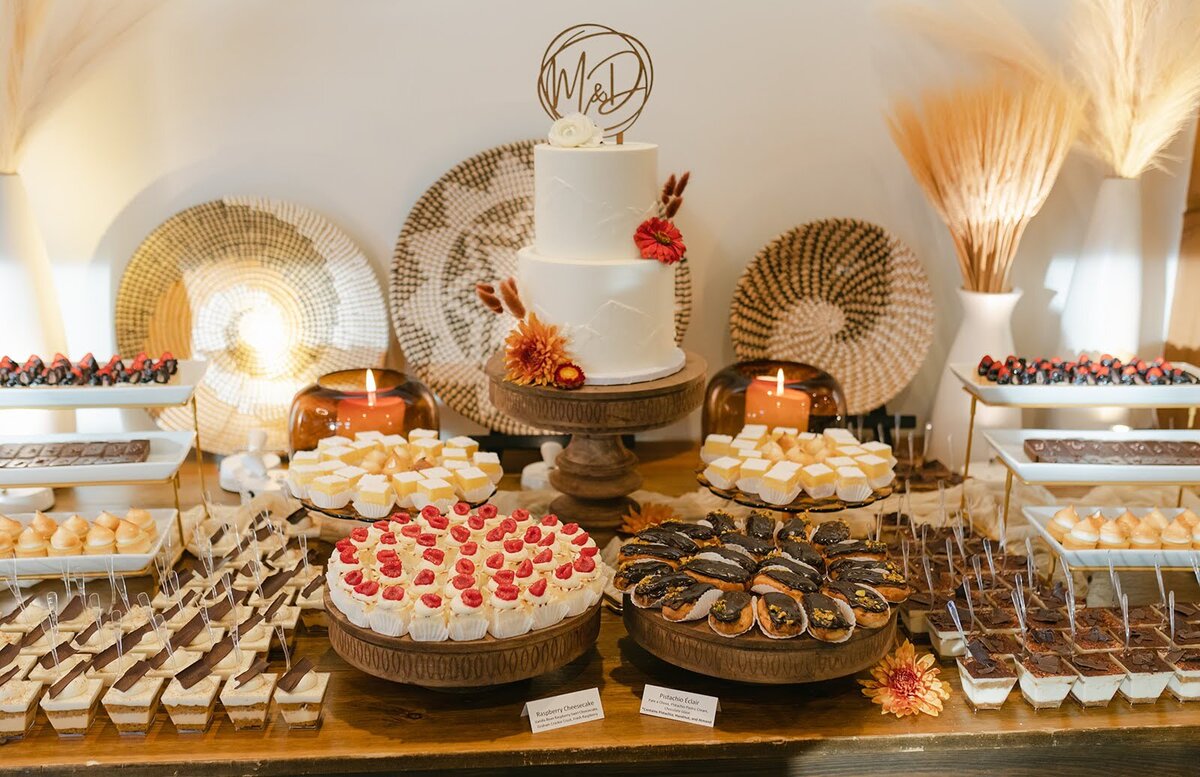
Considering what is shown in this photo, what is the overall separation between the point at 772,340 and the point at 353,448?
1330 mm

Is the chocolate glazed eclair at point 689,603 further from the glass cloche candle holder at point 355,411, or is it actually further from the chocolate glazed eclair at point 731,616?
the glass cloche candle holder at point 355,411

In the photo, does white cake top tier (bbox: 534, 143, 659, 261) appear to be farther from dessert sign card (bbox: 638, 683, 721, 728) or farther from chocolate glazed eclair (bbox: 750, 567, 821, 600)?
dessert sign card (bbox: 638, 683, 721, 728)

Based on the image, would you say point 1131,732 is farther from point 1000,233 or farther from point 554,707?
point 1000,233

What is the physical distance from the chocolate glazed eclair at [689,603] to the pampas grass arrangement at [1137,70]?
194cm

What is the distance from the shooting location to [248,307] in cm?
318

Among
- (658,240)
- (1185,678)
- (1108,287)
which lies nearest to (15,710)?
(658,240)

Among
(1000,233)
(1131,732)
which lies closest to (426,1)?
(1000,233)

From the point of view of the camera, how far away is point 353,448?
2.58m

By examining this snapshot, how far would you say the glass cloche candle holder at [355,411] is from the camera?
111 inches

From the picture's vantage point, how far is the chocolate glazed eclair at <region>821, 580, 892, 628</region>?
190cm

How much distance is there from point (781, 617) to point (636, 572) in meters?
0.31

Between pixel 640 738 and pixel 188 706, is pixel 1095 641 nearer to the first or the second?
pixel 640 738

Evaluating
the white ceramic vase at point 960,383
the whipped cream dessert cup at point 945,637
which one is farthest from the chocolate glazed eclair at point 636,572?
the white ceramic vase at point 960,383

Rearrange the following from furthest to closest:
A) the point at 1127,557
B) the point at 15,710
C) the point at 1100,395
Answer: the point at 1100,395
the point at 1127,557
the point at 15,710
